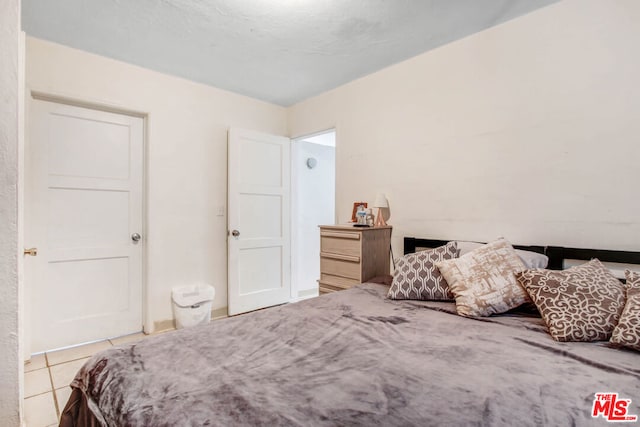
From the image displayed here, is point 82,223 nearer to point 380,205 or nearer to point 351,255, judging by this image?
point 351,255

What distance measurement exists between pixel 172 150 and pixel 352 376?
9.29 ft

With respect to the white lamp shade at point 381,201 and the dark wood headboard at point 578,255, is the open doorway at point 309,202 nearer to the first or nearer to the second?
the white lamp shade at point 381,201

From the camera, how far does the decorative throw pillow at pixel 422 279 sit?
194 centimetres

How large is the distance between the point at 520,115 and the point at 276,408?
2315mm

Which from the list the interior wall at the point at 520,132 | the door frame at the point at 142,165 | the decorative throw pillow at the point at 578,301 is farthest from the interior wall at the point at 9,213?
the interior wall at the point at 520,132

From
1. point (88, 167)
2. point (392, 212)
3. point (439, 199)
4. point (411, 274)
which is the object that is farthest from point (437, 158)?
point (88, 167)

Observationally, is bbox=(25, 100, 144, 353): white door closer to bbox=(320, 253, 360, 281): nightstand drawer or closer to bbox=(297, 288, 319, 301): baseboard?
bbox=(320, 253, 360, 281): nightstand drawer

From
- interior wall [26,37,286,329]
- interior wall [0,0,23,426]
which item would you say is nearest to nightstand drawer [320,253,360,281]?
interior wall [26,37,286,329]

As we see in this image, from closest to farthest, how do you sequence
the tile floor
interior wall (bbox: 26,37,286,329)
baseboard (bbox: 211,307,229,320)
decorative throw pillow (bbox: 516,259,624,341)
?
decorative throw pillow (bbox: 516,259,624,341), the tile floor, interior wall (bbox: 26,37,286,329), baseboard (bbox: 211,307,229,320)

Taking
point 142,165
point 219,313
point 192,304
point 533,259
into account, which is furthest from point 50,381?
point 533,259

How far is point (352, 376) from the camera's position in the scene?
40.2 inches

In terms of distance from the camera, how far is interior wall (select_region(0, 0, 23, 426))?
124cm

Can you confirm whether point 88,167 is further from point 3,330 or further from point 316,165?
point 316,165

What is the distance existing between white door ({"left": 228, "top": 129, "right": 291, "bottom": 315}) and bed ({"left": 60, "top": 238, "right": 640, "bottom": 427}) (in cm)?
197
